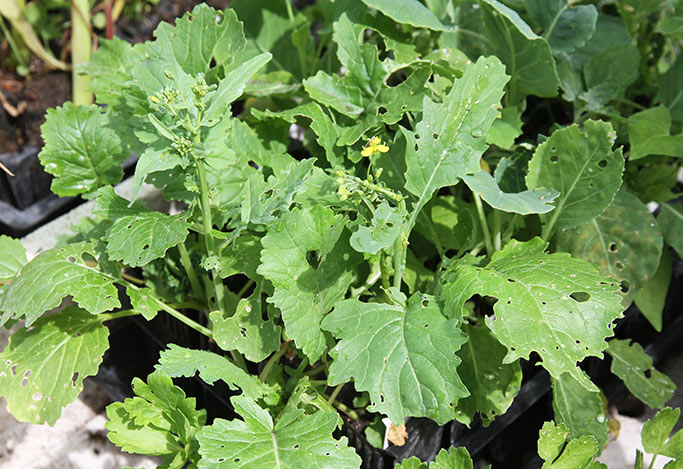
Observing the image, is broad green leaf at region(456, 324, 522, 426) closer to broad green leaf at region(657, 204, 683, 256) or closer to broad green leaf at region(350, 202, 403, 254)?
broad green leaf at region(350, 202, 403, 254)

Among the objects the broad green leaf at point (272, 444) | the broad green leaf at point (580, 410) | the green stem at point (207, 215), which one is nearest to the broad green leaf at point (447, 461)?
the broad green leaf at point (272, 444)

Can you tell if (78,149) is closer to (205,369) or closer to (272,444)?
(205,369)

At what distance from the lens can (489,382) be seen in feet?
4.76

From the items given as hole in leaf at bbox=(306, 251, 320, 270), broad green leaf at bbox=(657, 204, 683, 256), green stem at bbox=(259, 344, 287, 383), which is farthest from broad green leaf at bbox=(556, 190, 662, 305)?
green stem at bbox=(259, 344, 287, 383)

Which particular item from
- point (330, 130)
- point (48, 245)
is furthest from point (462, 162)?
point (48, 245)

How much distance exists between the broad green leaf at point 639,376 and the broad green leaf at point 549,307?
18.1 inches

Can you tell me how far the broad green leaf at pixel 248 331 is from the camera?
1342mm

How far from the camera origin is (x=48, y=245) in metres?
1.85

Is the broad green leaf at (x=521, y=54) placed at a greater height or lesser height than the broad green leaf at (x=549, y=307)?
greater

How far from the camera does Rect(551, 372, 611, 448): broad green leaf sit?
1.55 m

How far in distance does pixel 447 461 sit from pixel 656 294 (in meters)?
0.83

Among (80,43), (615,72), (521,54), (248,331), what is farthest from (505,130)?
(80,43)

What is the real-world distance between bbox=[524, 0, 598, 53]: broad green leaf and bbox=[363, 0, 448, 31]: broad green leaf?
338 millimetres

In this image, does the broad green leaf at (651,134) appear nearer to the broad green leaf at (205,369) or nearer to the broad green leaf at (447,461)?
the broad green leaf at (447,461)
